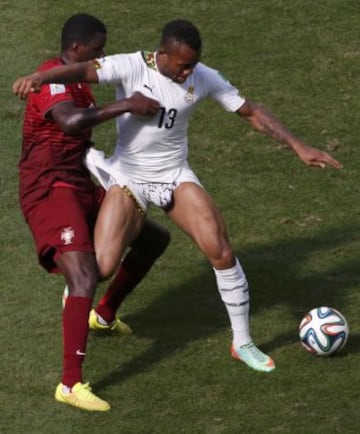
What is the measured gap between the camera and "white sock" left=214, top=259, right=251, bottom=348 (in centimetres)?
1106

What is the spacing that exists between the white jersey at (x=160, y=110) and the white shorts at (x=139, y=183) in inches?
1.3

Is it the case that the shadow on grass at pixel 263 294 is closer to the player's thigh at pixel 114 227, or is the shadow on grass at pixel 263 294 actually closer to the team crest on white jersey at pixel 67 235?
the player's thigh at pixel 114 227

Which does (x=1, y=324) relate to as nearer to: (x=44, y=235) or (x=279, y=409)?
(x=44, y=235)

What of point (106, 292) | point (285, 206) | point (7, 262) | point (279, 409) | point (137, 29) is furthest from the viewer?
point (137, 29)

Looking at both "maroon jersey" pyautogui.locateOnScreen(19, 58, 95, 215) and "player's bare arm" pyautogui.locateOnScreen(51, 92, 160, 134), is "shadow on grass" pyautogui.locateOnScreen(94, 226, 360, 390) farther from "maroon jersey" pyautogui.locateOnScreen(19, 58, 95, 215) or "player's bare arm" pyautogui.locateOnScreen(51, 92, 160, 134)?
"player's bare arm" pyautogui.locateOnScreen(51, 92, 160, 134)

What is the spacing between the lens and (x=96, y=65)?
1070cm

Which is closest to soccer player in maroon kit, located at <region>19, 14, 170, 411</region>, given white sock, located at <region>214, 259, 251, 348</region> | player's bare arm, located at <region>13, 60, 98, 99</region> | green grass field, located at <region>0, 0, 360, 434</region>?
player's bare arm, located at <region>13, 60, 98, 99</region>

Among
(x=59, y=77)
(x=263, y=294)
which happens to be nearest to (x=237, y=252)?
(x=263, y=294)

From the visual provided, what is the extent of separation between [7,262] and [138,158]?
2290 mm

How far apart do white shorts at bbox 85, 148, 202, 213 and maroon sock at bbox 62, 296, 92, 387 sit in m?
1.01

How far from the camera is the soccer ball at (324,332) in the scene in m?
11.1

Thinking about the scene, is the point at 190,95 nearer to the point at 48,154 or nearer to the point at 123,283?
the point at 48,154

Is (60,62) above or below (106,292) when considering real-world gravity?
above

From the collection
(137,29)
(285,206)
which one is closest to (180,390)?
(285,206)
